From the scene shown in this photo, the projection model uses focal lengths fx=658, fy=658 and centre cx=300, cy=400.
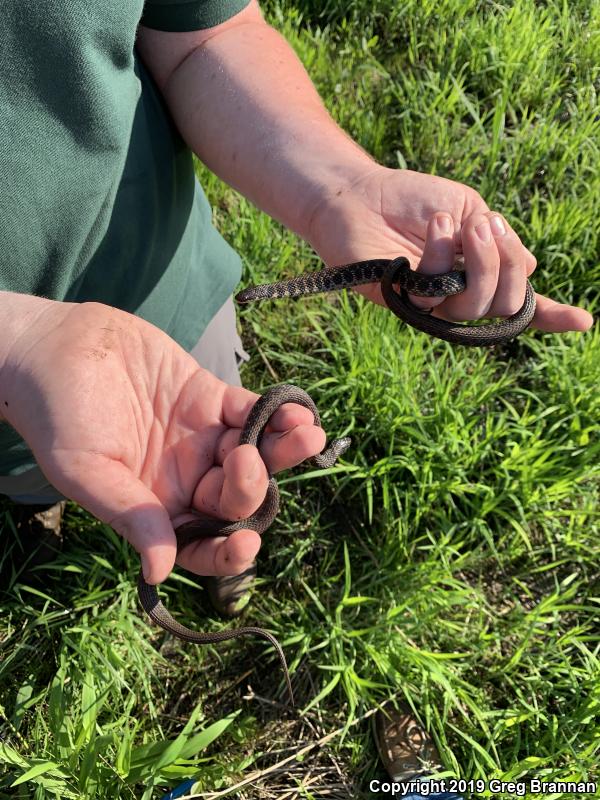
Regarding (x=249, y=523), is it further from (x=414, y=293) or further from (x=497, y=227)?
(x=497, y=227)

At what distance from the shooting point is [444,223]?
2004 millimetres

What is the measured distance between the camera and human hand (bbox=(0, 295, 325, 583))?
158 cm

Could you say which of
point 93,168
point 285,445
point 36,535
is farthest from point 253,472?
point 36,535

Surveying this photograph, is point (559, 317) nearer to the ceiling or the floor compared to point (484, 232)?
nearer to the floor

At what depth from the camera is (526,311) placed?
2381mm

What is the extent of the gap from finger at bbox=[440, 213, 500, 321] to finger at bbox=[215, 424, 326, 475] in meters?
0.63

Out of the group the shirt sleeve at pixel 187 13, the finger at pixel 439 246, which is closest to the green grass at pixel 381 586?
the finger at pixel 439 246

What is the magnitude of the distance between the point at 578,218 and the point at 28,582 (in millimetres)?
3354

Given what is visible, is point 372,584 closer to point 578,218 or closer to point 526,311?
point 526,311

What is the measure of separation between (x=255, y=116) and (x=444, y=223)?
80cm

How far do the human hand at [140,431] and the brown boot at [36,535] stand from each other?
1.35 meters

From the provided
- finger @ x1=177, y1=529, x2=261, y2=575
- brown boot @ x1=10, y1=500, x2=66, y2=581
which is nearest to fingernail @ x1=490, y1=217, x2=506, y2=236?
finger @ x1=177, y1=529, x2=261, y2=575

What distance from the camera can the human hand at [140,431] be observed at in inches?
62.2

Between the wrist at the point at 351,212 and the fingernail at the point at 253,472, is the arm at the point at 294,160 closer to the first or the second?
the wrist at the point at 351,212
